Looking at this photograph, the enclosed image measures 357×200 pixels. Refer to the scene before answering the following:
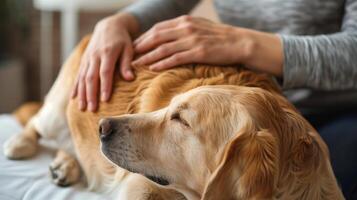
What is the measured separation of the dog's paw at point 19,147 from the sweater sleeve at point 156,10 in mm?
472

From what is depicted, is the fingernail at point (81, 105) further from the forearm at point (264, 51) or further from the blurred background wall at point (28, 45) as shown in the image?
the blurred background wall at point (28, 45)

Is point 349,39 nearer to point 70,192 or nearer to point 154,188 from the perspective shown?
point 154,188

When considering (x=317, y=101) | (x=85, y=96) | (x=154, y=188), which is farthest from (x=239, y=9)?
(x=154, y=188)

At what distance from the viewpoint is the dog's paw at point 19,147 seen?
1.39m

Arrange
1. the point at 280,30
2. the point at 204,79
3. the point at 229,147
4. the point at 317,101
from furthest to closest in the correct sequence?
the point at 280,30
the point at 317,101
the point at 204,79
the point at 229,147

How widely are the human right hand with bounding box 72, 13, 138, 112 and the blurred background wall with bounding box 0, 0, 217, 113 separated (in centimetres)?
151

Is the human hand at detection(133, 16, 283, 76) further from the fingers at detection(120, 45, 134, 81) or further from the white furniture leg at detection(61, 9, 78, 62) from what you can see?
the white furniture leg at detection(61, 9, 78, 62)

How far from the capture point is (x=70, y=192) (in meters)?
1.24

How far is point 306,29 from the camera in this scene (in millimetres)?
1393

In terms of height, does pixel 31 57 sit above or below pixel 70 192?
below

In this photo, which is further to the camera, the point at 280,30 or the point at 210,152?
the point at 280,30

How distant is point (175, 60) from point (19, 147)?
52cm

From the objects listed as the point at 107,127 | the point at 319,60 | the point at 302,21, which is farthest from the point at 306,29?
the point at 107,127

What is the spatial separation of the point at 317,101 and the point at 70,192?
689mm
